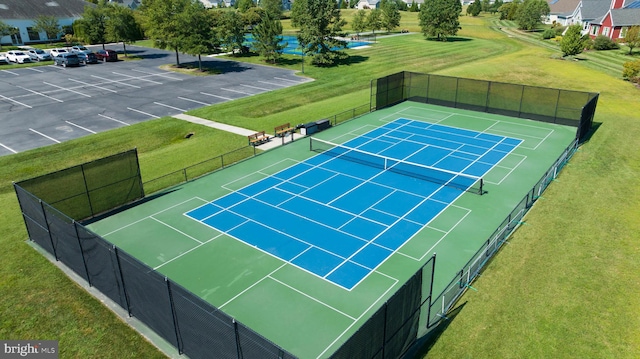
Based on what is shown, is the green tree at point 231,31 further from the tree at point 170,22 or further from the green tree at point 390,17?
the green tree at point 390,17

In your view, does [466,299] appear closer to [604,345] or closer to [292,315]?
[604,345]

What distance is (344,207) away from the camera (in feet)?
76.2

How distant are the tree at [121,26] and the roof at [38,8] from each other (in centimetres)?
2284

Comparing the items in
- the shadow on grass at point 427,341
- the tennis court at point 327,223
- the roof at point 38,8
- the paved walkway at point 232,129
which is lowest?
the shadow on grass at point 427,341

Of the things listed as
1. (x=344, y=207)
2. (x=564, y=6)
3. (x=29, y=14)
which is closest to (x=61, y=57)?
(x=29, y=14)

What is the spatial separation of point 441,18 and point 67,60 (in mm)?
64625

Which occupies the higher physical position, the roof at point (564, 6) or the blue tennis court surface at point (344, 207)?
the roof at point (564, 6)

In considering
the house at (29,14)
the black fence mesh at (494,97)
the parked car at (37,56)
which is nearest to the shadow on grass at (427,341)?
the black fence mesh at (494,97)

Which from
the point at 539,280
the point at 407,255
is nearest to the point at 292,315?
the point at 407,255

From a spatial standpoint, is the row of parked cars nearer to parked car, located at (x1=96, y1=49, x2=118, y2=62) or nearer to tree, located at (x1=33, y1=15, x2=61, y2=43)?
parked car, located at (x1=96, y1=49, x2=118, y2=62)

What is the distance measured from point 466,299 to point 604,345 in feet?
14.5

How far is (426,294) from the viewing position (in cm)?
1539

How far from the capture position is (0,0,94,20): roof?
79312mm

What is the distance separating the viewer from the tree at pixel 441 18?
83812mm
